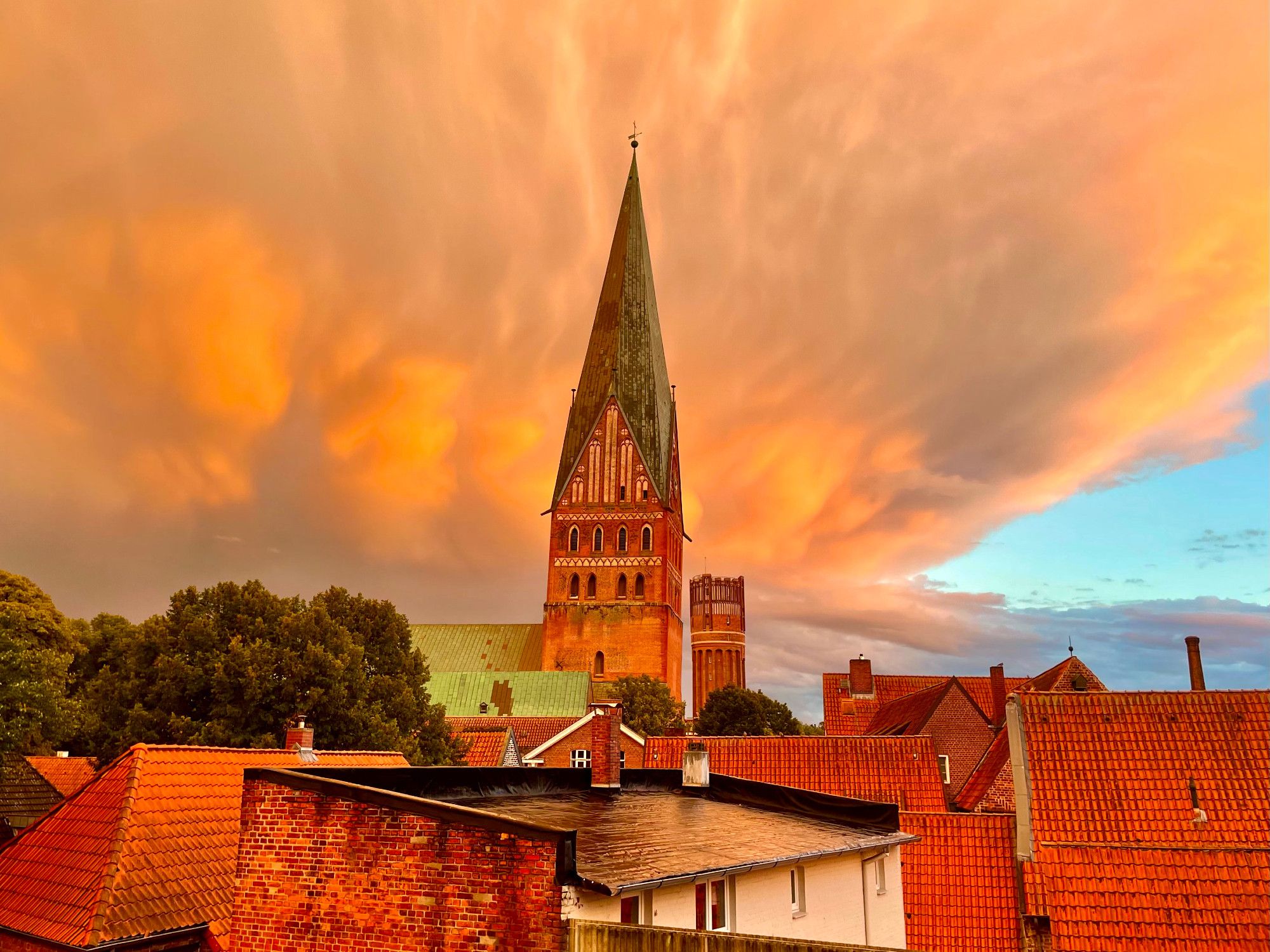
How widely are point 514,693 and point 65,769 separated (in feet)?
121

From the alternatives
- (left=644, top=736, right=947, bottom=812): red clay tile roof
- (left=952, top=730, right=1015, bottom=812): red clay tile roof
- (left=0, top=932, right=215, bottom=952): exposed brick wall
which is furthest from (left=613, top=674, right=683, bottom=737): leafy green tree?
(left=0, top=932, right=215, bottom=952): exposed brick wall

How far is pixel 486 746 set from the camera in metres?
42.3

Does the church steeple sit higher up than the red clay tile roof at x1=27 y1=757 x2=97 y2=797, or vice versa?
the church steeple

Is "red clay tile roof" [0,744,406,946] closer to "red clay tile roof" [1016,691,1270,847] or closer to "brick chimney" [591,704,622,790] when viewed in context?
"brick chimney" [591,704,622,790]

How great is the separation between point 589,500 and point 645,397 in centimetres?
1034

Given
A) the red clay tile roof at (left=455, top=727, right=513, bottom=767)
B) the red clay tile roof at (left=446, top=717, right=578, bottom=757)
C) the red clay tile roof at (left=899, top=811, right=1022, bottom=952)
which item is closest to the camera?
the red clay tile roof at (left=899, top=811, right=1022, bottom=952)

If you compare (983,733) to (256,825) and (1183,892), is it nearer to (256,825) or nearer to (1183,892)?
(1183,892)

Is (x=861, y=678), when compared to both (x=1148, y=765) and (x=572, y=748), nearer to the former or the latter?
(x=572, y=748)

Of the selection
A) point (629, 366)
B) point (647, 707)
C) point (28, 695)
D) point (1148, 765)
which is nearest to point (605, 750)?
point (1148, 765)

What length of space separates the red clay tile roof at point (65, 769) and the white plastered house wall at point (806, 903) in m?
23.3

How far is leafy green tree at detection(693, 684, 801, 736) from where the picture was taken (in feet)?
208

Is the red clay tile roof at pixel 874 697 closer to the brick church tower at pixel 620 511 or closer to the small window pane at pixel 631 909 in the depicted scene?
the brick church tower at pixel 620 511

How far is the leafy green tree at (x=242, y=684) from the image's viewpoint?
27.7m

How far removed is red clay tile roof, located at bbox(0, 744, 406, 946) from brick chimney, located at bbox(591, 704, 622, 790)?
6.25 metres
